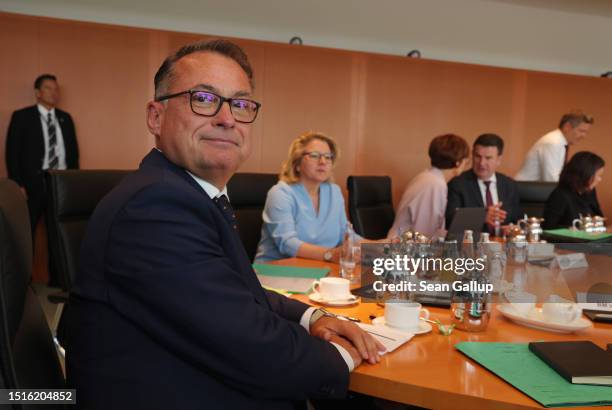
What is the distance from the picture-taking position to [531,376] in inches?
41.0

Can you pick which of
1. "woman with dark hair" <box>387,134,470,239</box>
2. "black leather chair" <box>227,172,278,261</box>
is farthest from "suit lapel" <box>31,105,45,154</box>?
"woman with dark hair" <box>387,134,470,239</box>

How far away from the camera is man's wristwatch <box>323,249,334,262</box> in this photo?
221 centimetres

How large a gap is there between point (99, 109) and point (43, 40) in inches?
28.5

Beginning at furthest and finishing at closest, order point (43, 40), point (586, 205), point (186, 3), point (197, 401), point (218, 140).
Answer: point (186, 3) < point (43, 40) < point (586, 205) < point (218, 140) < point (197, 401)

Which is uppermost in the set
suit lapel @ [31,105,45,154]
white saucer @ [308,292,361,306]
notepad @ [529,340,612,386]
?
suit lapel @ [31,105,45,154]

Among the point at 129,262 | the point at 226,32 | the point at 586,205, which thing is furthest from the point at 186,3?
the point at 129,262

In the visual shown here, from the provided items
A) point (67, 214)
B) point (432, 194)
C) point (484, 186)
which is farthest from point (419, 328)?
point (484, 186)

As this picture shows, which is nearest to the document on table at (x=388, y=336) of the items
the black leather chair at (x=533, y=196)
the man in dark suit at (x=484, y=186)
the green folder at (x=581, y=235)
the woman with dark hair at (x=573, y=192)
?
the green folder at (x=581, y=235)

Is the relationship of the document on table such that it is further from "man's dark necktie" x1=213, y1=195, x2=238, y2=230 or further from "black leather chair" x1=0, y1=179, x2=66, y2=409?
"black leather chair" x1=0, y1=179, x2=66, y2=409

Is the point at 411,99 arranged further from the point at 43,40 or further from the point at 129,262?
the point at 129,262

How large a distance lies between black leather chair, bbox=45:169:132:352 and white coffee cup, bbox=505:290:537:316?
1.40m

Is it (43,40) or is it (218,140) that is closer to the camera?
(218,140)

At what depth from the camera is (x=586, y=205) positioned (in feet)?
12.1

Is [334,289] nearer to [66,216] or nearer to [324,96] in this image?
[66,216]
